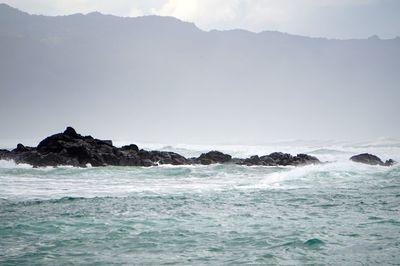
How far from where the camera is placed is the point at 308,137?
184750 mm

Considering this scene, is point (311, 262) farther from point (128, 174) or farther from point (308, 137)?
point (308, 137)

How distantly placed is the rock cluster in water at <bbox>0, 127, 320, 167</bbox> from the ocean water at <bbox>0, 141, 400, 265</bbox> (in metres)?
13.4

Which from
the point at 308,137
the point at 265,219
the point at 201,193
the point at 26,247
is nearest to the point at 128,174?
the point at 201,193

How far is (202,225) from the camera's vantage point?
11.4 m

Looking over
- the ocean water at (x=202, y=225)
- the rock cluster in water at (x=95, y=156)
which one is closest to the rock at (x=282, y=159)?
the rock cluster in water at (x=95, y=156)

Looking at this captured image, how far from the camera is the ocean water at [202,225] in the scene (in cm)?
859

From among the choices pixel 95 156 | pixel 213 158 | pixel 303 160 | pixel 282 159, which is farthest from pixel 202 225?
pixel 303 160

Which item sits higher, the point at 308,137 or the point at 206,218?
the point at 308,137

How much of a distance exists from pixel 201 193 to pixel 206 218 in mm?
5712

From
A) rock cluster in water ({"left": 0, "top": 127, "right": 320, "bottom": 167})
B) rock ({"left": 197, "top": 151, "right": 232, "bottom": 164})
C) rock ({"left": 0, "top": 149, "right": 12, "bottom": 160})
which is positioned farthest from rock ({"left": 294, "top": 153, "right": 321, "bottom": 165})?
rock ({"left": 0, "top": 149, "right": 12, "bottom": 160})

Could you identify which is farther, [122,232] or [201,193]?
[201,193]

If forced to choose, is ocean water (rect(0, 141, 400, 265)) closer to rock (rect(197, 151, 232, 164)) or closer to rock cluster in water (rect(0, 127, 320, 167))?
rock cluster in water (rect(0, 127, 320, 167))

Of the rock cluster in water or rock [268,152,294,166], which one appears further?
rock [268,152,294,166]

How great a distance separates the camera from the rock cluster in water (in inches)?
1341
